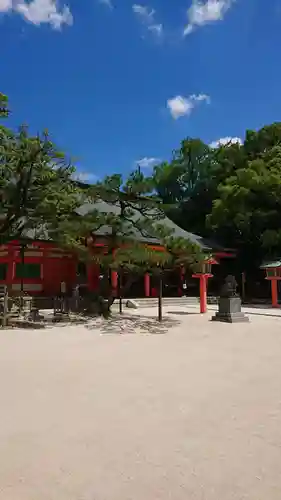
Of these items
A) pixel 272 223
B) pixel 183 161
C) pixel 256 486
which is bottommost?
pixel 256 486

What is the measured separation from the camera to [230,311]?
14164mm

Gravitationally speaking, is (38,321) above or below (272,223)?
below

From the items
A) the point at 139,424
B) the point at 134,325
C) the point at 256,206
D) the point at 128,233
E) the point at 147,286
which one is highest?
the point at 256,206

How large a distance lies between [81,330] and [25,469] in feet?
27.4

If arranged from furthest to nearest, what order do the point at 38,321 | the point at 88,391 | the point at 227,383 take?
the point at 38,321 < the point at 227,383 < the point at 88,391

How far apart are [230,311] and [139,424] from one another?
10454mm

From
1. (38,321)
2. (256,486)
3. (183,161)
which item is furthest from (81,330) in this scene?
(183,161)

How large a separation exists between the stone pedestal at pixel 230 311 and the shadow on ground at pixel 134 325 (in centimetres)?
166

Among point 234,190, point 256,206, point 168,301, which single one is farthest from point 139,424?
point 256,206

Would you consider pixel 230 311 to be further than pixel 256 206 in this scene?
No

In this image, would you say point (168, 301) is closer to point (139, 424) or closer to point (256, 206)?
point (256, 206)

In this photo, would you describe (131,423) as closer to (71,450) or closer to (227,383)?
(71,450)

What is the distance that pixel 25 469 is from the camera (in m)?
3.21

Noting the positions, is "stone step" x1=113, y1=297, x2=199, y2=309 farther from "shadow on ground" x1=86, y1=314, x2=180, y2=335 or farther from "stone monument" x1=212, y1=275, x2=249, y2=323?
"stone monument" x1=212, y1=275, x2=249, y2=323
